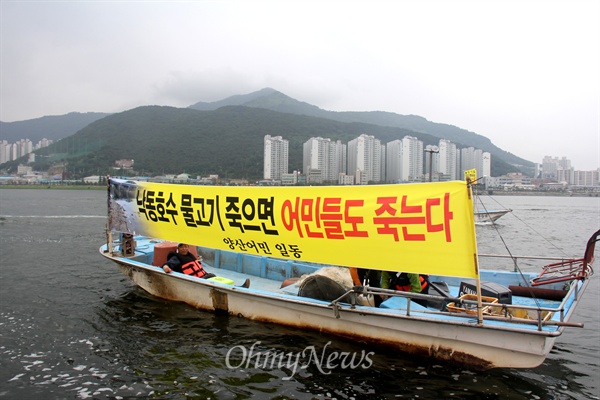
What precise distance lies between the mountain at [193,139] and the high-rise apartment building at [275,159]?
3.86 meters

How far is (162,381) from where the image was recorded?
22.5 feet

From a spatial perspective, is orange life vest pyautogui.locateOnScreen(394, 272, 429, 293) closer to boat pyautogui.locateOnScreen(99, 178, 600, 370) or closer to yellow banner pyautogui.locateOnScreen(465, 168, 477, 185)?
boat pyautogui.locateOnScreen(99, 178, 600, 370)

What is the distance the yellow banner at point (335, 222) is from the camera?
20.3 ft

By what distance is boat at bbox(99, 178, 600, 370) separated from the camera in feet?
20.5

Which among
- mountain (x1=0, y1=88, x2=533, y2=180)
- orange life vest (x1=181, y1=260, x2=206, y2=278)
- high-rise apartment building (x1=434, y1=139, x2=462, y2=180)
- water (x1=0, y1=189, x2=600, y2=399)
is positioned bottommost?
water (x1=0, y1=189, x2=600, y2=399)

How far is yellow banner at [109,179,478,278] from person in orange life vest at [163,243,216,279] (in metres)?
0.64

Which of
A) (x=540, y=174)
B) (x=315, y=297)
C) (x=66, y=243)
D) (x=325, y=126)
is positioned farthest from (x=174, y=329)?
(x=540, y=174)

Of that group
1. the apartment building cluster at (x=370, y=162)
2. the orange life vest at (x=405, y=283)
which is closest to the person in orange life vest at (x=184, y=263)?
the orange life vest at (x=405, y=283)

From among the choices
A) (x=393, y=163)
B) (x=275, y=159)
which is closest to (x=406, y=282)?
(x=393, y=163)

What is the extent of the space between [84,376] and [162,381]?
1.45 metres

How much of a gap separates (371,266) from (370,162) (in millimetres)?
71241

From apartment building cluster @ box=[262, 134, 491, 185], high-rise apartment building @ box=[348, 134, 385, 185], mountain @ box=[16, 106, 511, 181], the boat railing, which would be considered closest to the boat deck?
the boat railing

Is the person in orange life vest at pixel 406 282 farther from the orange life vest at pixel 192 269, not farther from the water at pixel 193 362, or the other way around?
the orange life vest at pixel 192 269

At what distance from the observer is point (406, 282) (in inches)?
314
